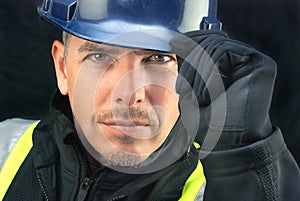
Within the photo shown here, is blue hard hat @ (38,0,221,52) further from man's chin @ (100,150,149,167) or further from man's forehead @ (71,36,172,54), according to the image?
man's chin @ (100,150,149,167)

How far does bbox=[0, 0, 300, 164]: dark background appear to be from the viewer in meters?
2.66

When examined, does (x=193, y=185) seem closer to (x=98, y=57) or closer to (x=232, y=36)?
(x=98, y=57)

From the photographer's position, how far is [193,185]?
1.84 m

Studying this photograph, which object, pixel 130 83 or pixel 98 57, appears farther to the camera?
pixel 98 57

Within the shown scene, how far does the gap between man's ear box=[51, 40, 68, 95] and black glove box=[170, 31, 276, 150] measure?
634 millimetres

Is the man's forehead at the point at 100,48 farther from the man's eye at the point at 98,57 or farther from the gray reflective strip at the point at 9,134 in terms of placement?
the gray reflective strip at the point at 9,134

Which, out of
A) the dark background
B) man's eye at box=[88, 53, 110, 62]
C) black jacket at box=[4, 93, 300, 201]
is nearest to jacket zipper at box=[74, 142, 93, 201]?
black jacket at box=[4, 93, 300, 201]

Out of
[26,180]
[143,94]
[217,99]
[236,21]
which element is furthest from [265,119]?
[236,21]

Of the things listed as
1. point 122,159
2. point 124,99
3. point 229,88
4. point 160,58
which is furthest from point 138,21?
point 229,88

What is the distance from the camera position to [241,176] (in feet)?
4.69

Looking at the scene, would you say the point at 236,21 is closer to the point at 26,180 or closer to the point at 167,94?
the point at 167,94

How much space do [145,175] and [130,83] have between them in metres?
0.28

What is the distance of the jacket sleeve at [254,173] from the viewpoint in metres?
1.41

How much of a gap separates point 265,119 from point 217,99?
11 cm
